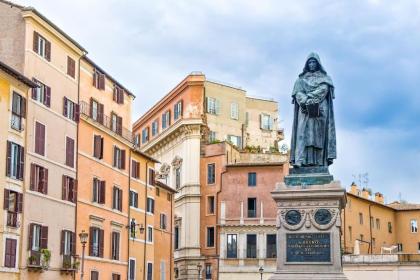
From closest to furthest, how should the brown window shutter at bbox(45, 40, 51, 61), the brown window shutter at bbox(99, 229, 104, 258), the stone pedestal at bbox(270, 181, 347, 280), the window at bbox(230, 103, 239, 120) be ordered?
the stone pedestal at bbox(270, 181, 347, 280), the brown window shutter at bbox(45, 40, 51, 61), the brown window shutter at bbox(99, 229, 104, 258), the window at bbox(230, 103, 239, 120)

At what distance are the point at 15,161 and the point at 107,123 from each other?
14351mm

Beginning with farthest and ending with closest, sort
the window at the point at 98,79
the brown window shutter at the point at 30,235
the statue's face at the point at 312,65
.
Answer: the window at the point at 98,79 < the brown window shutter at the point at 30,235 < the statue's face at the point at 312,65

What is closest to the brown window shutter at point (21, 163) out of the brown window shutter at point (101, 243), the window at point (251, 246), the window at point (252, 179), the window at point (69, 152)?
the window at point (69, 152)

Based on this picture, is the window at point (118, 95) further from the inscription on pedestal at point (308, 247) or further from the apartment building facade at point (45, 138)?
the inscription on pedestal at point (308, 247)

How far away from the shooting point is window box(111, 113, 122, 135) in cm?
5903

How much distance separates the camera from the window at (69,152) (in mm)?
51062

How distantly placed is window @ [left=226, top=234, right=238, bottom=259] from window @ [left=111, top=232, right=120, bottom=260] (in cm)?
2066

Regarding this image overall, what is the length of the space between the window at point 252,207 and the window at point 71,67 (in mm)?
30366

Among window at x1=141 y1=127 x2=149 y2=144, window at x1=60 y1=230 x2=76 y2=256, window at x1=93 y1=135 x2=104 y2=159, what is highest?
window at x1=141 y1=127 x2=149 y2=144

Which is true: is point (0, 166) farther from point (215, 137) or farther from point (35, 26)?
point (215, 137)

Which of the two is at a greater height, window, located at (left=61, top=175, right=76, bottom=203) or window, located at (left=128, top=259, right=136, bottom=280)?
window, located at (left=61, top=175, right=76, bottom=203)

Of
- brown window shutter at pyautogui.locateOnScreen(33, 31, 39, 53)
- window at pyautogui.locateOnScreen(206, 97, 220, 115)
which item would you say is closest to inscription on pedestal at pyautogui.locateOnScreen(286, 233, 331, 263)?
brown window shutter at pyautogui.locateOnScreen(33, 31, 39, 53)

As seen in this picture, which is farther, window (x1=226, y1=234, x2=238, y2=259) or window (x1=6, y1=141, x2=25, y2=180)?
window (x1=226, y1=234, x2=238, y2=259)

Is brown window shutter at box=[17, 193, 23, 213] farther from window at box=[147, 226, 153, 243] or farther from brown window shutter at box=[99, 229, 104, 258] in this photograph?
window at box=[147, 226, 153, 243]
